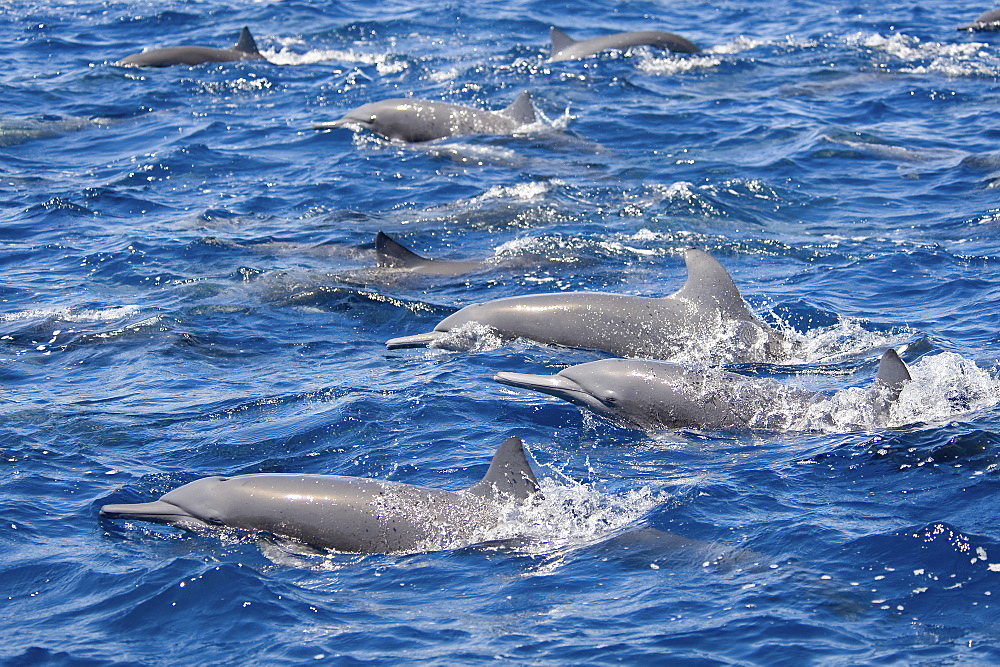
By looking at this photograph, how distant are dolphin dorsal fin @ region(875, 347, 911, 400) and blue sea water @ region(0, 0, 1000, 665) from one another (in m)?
0.19

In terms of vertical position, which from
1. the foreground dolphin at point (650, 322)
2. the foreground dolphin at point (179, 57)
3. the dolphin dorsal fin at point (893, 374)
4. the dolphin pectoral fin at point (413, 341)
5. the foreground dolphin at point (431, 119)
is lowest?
the dolphin pectoral fin at point (413, 341)

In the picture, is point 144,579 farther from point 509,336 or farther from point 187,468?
point 509,336

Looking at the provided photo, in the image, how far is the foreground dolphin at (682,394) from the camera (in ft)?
35.1

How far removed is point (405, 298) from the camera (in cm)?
1474

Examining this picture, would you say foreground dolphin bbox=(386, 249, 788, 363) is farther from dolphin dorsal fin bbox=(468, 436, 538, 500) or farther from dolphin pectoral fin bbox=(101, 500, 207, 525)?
dolphin pectoral fin bbox=(101, 500, 207, 525)

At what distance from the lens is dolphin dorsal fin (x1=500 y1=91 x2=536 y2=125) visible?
21.9 meters

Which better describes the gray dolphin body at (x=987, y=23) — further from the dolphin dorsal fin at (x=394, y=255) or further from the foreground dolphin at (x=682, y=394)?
the foreground dolphin at (x=682, y=394)

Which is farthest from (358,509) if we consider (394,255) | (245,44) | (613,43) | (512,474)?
(613,43)

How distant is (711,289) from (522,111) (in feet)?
32.1

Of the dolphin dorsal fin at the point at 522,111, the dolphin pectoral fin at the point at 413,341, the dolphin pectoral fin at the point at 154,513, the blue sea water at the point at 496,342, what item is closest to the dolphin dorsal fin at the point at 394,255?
the blue sea water at the point at 496,342

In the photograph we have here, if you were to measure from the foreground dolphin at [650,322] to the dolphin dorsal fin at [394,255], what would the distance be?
2.12m

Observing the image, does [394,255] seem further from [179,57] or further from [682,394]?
[179,57]

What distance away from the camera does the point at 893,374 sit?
10.4 meters

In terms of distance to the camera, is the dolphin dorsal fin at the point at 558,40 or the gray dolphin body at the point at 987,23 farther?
the gray dolphin body at the point at 987,23
